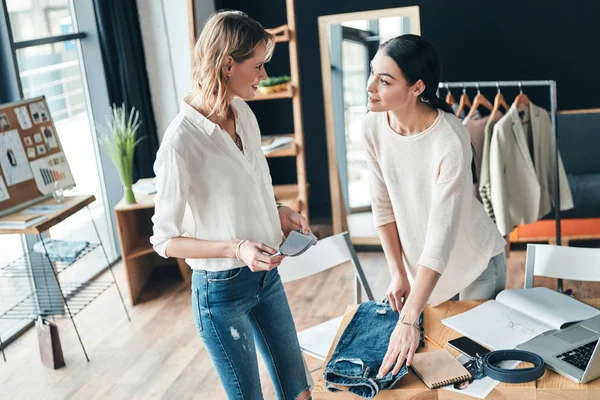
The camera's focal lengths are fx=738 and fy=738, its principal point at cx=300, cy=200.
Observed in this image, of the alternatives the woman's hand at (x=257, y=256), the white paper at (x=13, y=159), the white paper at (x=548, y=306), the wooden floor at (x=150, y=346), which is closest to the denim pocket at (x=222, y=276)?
the woman's hand at (x=257, y=256)

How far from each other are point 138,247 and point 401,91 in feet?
9.59

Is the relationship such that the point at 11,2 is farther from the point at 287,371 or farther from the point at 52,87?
the point at 287,371

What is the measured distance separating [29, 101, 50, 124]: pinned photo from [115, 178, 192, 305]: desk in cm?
70

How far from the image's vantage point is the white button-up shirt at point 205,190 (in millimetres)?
1922

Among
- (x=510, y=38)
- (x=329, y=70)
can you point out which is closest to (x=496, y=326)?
(x=329, y=70)

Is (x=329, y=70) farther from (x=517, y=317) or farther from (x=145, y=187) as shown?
(x=517, y=317)

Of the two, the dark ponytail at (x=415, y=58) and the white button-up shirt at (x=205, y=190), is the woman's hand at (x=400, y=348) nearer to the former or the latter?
the white button-up shirt at (x=205, y=190)

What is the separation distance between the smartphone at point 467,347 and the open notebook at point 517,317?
0.02m

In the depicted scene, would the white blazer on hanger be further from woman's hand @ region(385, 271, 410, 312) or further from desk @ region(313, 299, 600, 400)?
desk @ region(313, 299, 600, 400)

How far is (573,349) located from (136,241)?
3.33 meters

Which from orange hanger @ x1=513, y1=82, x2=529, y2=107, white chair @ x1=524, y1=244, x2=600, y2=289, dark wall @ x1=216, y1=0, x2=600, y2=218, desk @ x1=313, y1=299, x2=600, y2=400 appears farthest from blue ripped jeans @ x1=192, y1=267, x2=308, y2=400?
dark wall @ x1=216, y1=0, x2=600, y2=218

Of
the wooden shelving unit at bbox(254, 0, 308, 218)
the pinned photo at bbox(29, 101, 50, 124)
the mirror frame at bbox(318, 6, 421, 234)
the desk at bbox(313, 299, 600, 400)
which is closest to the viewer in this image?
the desk at bbox(313, 299, 600, 400)

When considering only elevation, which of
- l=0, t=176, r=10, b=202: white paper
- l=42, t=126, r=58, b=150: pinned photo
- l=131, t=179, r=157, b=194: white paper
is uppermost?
l=42, t=126, r=58, b=150: pinned photo

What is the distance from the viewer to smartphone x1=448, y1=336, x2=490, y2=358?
2012mm
